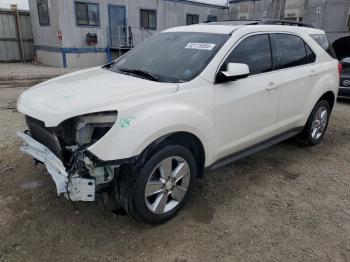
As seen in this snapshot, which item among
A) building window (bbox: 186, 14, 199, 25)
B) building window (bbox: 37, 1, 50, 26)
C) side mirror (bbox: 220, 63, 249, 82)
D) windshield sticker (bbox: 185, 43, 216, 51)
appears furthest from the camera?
building window (bbox: 186, 14, 199, 25)

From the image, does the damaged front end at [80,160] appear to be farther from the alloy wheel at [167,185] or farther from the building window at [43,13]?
the building window at [43,13]

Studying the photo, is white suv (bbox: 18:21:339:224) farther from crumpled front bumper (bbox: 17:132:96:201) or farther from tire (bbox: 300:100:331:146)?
tire (bbox: 300:100:331:146)

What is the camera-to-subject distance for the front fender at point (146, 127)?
240 cm

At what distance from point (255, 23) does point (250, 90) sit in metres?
0.92

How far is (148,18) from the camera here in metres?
17.5

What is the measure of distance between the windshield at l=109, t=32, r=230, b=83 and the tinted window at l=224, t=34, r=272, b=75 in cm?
20

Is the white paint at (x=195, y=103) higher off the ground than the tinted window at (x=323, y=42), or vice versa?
the tinted window at (x=323, y=42)

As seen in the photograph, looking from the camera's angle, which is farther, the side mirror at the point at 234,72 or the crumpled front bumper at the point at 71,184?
the side mirror at the point at 234,72

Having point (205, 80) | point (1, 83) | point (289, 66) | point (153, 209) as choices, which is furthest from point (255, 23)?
point (1, 83)

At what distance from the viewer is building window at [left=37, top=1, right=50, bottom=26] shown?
15.0 meters

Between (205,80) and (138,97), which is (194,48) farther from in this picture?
(138,97)

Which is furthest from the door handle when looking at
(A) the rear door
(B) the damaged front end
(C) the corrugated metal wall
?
(C) the corrugated metal wall

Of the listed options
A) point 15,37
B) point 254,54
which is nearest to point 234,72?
point 254,54

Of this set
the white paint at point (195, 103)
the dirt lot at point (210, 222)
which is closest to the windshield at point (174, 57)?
the white paint at point (195, 103)
